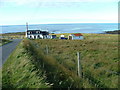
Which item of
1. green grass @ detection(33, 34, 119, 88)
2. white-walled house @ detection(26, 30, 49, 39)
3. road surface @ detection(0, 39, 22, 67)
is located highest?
white-walled house @ detection(26, 30, 49, 39)

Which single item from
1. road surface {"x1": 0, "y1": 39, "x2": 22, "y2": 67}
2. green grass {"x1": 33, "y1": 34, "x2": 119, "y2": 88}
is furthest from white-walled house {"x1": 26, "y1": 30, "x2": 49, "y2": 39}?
green grass {"x1": 33, "y1": 34, "x2": 119, "y2": 88}

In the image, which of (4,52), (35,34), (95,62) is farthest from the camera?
(35,34)

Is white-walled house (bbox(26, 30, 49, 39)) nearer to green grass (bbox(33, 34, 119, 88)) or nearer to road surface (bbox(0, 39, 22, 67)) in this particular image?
road surface (bbox(0, 39, 22, 67))

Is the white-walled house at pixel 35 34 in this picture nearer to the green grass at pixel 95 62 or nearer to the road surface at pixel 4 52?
the road surface at pixel 4 52

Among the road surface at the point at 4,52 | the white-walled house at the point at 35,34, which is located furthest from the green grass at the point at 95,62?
the white-walled house at the point at 35,34

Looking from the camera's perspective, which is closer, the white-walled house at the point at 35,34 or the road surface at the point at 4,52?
the road surface at the point at 4,52

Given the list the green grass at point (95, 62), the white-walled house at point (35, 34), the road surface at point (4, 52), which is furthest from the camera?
the white-walled house at point (35, 34)

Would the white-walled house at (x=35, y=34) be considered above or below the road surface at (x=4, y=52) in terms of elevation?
above

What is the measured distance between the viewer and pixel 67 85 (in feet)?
18.1

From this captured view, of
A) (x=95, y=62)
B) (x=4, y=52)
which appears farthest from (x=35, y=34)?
(x=95, y=62)

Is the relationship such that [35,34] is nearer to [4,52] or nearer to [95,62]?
[4,52]

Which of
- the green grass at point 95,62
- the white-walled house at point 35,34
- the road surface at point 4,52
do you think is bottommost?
the green grass at point 95,62

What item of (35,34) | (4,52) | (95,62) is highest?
(35,34)

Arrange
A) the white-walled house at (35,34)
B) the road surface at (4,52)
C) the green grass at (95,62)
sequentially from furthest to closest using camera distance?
the white-walled house at (35,34) → the road surface at (4,52) → the green grass at (95,62)
